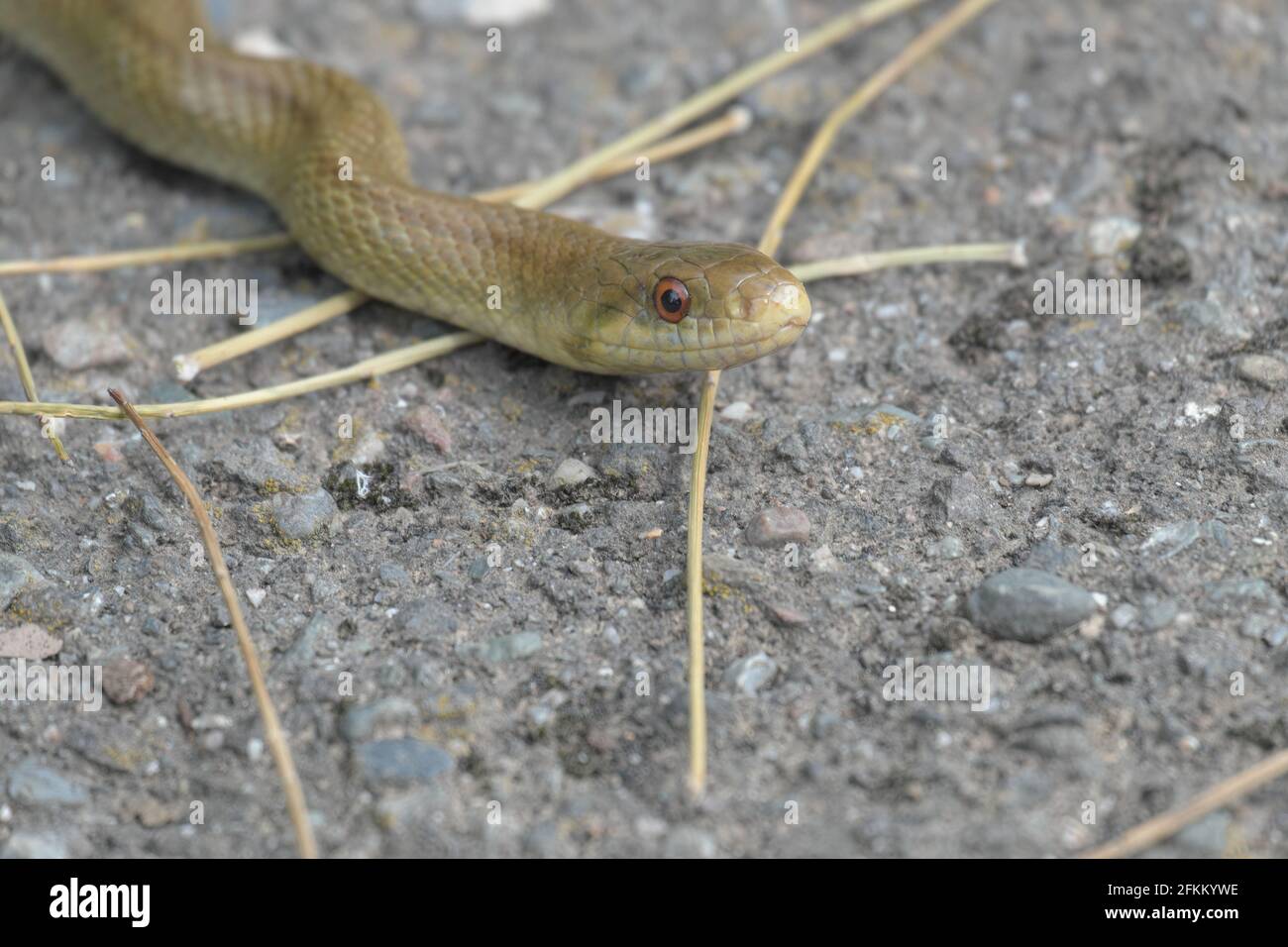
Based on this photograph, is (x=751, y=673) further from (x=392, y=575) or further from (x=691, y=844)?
(x=392, y=575)

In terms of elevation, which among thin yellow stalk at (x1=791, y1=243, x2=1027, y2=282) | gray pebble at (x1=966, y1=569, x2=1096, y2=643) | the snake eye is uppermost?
thin yellow stalk at (x1=791, y1=243, x2=1027, y2=282)

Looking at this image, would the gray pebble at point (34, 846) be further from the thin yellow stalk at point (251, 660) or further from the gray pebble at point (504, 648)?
the gray pebble at point (504, 648)

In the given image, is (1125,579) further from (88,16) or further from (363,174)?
(88,16)

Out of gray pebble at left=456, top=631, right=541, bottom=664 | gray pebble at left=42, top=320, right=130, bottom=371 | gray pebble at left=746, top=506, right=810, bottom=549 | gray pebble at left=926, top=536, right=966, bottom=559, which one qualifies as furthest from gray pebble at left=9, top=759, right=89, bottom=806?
gray pebble at left=926, top=536, right=966, bottom=559

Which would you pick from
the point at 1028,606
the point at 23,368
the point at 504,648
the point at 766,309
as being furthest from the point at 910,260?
the point at 23,368

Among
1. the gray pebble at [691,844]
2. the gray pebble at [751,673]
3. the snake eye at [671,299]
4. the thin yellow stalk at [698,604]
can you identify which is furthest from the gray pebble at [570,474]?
the gray pebble at [691,844]

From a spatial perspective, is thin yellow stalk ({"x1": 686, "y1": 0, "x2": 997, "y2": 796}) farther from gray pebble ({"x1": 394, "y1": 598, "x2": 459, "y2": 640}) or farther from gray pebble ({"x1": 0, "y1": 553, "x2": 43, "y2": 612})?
gray pebble ({"x1": 0, "y1": 553, "x2": 43, "y2": 612})
